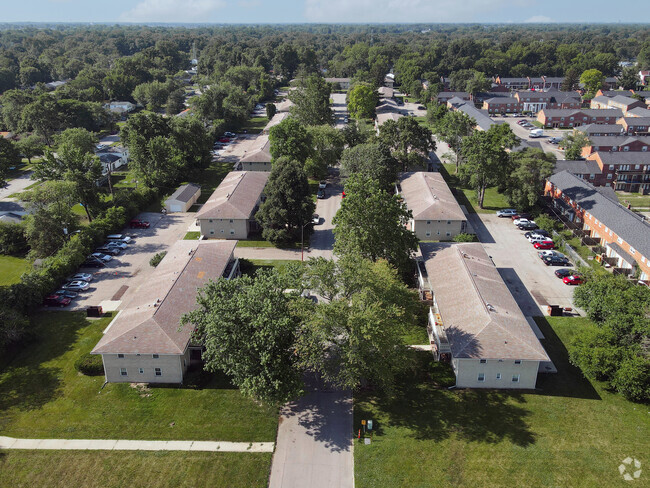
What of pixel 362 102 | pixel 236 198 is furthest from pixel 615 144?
pixel 236 198

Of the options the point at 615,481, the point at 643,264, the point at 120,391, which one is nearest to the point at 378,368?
the point at 615,481

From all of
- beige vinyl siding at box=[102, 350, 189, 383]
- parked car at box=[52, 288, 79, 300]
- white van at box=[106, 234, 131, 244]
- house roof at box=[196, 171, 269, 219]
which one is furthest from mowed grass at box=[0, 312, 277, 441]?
house roof at box=[196, 171, 269, 219]

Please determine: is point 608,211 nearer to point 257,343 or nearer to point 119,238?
point 257,343

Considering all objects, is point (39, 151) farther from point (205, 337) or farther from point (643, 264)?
point (643, 264)

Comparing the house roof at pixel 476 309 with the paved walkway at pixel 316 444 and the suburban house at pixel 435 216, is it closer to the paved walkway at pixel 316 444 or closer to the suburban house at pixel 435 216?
the paved walkway at pixel 316 444

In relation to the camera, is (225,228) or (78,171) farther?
(78,171)

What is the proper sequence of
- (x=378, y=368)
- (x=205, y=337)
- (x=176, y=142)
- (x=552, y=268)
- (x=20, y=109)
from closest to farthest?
1. (x=378, y=368)
2. (x=205, y=337)
3. (x=552, y=268)
4. (x=176, y=142)
5. (x=20, y=109)
